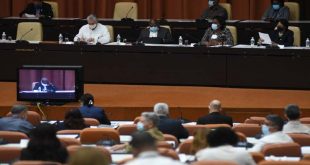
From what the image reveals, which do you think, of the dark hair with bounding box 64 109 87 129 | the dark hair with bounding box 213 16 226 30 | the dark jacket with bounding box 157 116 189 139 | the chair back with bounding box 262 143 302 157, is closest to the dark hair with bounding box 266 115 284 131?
the chair back with bounding box 262 143 302 157

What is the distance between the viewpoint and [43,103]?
13.5 metres

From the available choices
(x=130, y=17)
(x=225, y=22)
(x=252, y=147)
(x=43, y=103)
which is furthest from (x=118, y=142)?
(x=130, y=17)

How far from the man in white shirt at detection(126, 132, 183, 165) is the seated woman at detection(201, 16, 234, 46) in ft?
29.4

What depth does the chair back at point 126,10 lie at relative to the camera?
18641mm

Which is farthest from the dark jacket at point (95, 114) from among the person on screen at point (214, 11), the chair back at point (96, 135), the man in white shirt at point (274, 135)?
the person on screen at point (214, 11)

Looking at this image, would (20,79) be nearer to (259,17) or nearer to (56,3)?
(56,3)

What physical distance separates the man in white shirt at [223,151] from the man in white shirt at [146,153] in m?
0.88

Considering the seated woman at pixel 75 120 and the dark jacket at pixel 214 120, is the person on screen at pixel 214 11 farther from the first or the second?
the seated woman at pixel 75 120

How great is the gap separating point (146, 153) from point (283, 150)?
7.24 ft

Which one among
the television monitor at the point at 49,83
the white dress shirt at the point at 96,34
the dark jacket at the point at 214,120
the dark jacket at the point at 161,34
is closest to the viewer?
the dark jacket at the point at 214,120

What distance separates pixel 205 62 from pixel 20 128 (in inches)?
219

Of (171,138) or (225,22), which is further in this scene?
(225,22)

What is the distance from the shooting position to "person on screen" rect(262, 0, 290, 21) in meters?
17.6

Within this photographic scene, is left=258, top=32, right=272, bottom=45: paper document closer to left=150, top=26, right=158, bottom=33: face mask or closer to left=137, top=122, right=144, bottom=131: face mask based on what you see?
left=150, top=26, right=158, bottom=33: face mask
